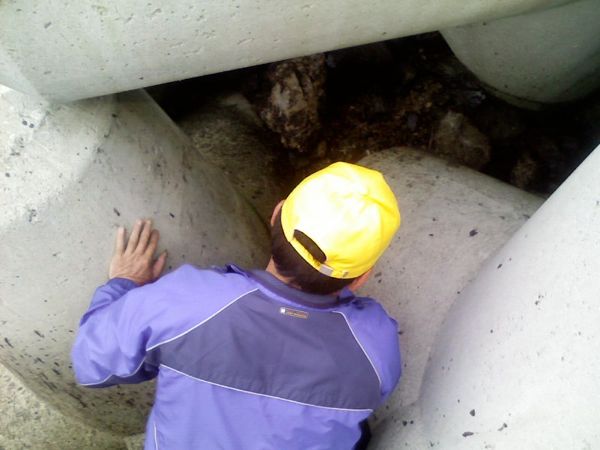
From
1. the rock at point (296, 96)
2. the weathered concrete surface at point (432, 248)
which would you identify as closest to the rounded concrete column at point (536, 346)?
the weathered concrete surface at point (432, 248)

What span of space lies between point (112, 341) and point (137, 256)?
186 millimetres

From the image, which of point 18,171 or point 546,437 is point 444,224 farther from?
point 18,171

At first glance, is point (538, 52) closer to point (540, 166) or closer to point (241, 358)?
point (540, 166)

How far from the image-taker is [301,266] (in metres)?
0.80

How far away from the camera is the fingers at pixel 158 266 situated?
0.99 m

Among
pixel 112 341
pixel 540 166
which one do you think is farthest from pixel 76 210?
pixel 540 166

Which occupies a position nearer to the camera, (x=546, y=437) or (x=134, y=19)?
(x=546, y=437)

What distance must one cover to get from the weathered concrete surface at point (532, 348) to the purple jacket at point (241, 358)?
0.13m

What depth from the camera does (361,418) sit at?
0.85m

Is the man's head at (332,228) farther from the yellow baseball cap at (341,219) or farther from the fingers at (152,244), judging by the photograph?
the fingers at (152,244)

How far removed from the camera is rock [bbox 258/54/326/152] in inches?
54.9

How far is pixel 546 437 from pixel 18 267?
803 mm

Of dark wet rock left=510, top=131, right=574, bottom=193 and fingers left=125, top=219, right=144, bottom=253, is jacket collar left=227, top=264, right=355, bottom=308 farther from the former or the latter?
dark wet rock left=510, top=131, right=574, bottom=193

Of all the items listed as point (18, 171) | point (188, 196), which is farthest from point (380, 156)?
point (18, 171)
